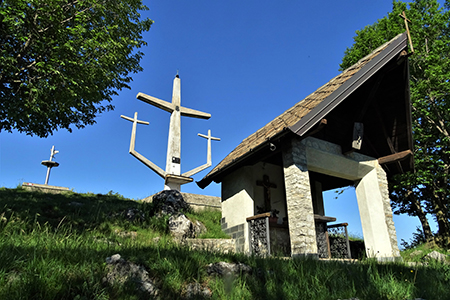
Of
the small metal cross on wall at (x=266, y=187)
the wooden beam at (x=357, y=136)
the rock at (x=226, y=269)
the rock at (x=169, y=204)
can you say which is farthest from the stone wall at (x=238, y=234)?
the rock at (x=226, y=269)

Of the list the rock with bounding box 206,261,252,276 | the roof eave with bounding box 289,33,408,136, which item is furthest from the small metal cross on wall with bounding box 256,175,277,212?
the rock with bounding box 206,261,252,276

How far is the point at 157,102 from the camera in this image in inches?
433

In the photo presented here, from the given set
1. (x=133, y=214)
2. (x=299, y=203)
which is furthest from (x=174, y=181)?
→ (x=299, y=203)

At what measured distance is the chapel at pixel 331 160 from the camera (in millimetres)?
7207

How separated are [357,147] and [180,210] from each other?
568cm

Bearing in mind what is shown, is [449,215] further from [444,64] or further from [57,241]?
[57,241]

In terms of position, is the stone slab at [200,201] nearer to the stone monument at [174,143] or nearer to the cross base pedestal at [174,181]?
the stone monument at [174,143]

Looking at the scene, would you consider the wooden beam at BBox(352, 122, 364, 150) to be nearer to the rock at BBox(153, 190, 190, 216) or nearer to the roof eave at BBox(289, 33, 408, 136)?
the roof eave at BBox(289, 33, 408, 136)

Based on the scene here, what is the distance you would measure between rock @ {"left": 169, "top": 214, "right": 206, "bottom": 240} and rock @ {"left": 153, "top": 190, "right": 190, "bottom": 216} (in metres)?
0.30

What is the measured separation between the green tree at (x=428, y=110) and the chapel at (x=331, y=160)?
290 centimetres

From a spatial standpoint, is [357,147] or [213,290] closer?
[213,290]

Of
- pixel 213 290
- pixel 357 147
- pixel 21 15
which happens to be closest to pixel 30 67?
pixel 21 15

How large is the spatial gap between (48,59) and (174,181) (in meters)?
5.34

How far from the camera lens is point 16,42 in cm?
678
